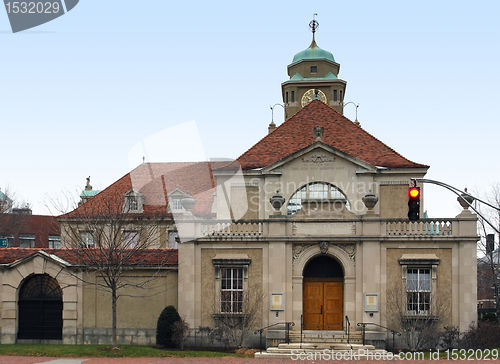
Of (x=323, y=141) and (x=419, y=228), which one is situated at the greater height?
(x=323, y=141)

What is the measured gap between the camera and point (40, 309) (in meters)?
29.2

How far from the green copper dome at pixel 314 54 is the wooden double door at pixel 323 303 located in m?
28.3

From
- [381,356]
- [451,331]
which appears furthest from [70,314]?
[451,331]

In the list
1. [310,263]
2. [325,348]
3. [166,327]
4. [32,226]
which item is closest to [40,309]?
[166,327]

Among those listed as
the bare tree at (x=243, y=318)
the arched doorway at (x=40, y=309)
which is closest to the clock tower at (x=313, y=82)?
the bare tree at (x=243, y=318)

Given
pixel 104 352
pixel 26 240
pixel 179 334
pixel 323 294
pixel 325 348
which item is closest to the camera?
pixel 104 352

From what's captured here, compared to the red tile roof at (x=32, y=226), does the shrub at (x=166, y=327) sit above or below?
below

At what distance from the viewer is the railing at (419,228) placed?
91.5 feet

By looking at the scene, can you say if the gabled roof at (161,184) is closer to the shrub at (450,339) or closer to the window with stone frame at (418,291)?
the window with stone frame at (418,291)

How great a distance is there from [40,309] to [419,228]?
59.7 ft

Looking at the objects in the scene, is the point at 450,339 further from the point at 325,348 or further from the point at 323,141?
the point at 323,141

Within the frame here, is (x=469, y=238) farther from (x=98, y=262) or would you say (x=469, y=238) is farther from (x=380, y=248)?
(x=98, y=262)

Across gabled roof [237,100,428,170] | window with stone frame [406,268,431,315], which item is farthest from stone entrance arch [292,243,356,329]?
gabled roof [237,100,428,170]

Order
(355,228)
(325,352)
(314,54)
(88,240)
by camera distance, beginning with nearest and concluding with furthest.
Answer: (325,352) < (355,228) < (88,240) < (314,54)
